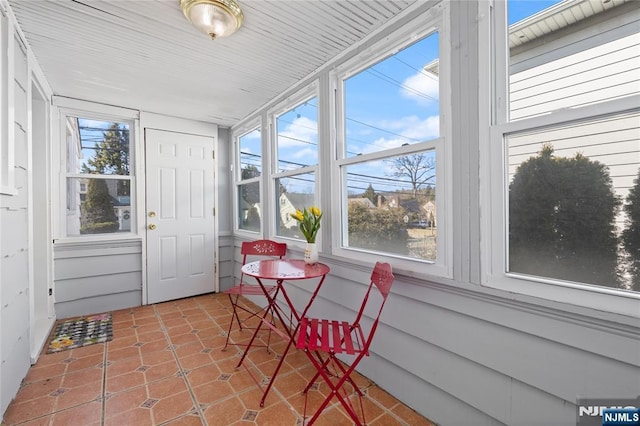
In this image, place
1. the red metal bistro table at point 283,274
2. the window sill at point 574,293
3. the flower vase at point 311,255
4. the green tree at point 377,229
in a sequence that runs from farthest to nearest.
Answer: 1. the flower vase at point 311,255
2. the green tree at point 377,229
3. the red metal bistro table at point 283,274
4. the window sill at point 574,293

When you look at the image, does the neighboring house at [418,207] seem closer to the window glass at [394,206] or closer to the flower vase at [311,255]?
the window glass at [394,206]

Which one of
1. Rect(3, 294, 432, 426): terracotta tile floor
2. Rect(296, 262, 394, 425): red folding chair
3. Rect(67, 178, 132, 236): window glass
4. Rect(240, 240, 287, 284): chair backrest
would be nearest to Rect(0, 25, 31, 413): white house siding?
Rect(3, 294, 432, 426): terracotta tile floor

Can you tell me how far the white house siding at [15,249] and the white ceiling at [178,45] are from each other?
0.29 m

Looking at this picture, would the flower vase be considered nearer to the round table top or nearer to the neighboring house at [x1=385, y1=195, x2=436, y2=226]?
the round table top

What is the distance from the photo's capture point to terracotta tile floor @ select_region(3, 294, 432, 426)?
168 centimetres

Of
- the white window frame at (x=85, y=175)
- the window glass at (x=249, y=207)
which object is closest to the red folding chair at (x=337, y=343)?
the window glass at (x=249, y=207)

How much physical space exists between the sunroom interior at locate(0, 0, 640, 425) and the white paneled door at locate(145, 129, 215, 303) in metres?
0.46

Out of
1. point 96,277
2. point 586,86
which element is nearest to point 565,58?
point 586,86

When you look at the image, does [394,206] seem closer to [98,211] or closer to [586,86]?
[586,86]

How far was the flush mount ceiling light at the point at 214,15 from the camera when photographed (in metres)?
1.66

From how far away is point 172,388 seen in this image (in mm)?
1952

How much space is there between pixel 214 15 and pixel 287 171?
5.09 feet

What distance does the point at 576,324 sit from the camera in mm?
1129

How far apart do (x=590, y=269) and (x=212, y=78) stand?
3.07 m
